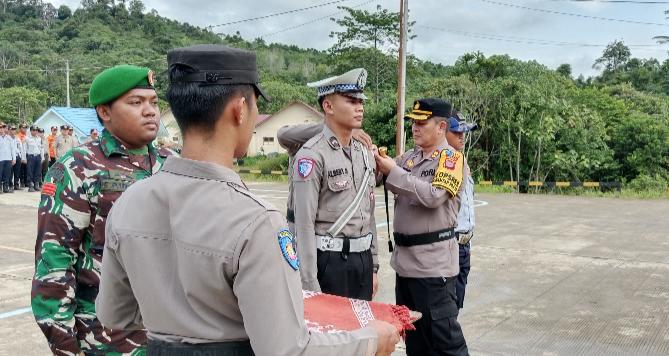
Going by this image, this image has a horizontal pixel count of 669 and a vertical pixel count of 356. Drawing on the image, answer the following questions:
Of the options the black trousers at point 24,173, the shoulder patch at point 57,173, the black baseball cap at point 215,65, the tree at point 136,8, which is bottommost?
the black trousers at point 24,173

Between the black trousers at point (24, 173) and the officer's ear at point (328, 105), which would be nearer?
the officer's ear at point (328, 105)

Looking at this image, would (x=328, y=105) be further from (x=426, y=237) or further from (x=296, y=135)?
(x=426, y=237)

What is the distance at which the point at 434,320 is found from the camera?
11.0 ft

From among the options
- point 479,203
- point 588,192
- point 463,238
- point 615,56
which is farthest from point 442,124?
point 615,56

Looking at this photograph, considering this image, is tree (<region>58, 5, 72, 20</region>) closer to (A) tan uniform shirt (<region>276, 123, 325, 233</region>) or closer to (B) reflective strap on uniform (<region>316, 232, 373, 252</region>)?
(A) tan uniform shirt (<region>276, 123, 325, 233</region>)

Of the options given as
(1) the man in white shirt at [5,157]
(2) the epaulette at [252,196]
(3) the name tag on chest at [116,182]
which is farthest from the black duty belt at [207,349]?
(1) the man in white shirt at [5,157]

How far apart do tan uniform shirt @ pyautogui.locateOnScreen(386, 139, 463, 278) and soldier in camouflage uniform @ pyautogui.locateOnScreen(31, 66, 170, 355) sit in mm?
1506

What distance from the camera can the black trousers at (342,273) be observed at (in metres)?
3.14

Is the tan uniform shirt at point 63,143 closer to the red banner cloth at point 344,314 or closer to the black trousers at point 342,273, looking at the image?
the black trousers at point 342,273

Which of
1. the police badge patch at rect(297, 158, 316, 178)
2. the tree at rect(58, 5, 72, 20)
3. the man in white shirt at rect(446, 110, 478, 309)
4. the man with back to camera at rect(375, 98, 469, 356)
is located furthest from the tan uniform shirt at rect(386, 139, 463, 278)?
the tree at rect(58, 5, 72, 20)

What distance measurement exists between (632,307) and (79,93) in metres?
50.3

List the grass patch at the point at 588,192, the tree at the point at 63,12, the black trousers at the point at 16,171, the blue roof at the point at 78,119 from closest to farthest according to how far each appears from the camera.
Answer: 1. the black trousers at the point at 16,171
2. the grass patch at the point at 588,192
3. the blue roof at the point at 78,119
4. the tree at the point at 63,12

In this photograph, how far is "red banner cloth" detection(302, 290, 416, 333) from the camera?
1.38 meters

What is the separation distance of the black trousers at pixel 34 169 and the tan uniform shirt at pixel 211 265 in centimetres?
1586
